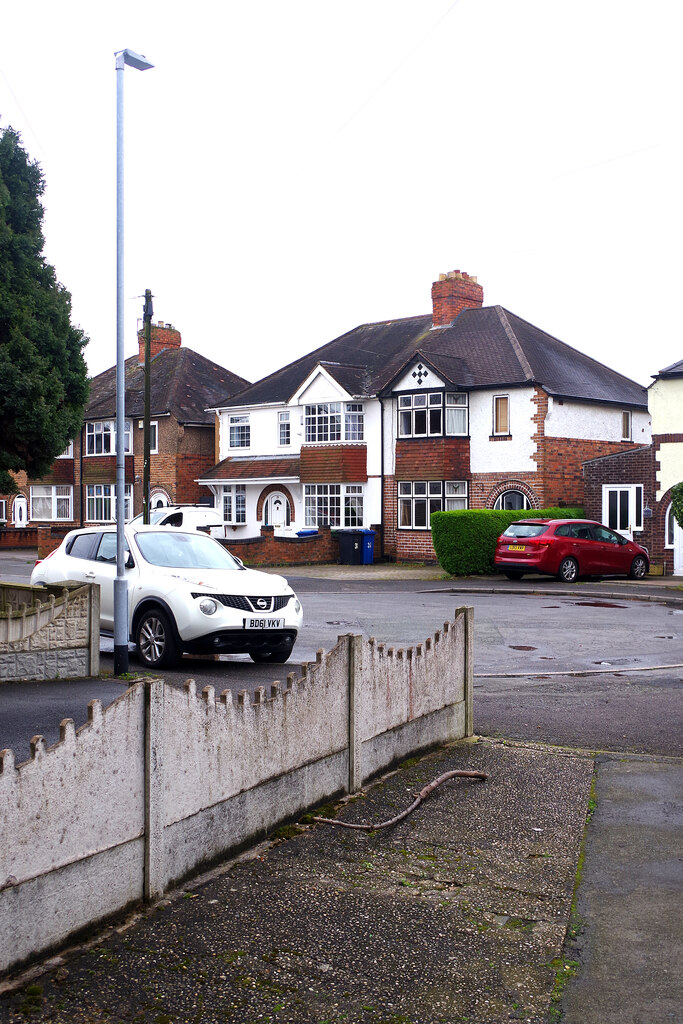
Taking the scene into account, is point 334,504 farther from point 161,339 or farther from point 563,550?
point 161,339

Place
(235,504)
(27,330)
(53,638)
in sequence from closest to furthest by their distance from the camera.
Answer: (53,638)
(27,330)
(235,504)

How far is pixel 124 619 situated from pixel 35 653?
1.19m

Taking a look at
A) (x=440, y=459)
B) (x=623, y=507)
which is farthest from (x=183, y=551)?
(x=440, y=459)

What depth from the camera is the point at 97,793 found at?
175 inches

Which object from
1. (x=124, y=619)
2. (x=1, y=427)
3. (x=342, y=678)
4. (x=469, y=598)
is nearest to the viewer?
(x=342, y=678)

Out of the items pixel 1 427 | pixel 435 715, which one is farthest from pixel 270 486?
pixel 435 715

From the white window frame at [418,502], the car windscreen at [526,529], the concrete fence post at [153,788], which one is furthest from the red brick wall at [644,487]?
the concrete fence post at [153,788]

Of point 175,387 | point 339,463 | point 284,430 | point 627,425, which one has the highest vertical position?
point 175,387

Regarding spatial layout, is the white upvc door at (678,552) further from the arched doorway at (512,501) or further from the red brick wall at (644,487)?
the arched doorway at (512,501)

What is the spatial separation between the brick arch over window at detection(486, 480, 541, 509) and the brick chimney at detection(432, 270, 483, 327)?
920cm

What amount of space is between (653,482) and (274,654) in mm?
22295

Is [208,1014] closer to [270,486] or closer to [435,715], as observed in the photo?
[435,715]

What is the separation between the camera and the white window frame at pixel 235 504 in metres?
46.2

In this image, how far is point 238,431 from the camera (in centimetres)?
4719
